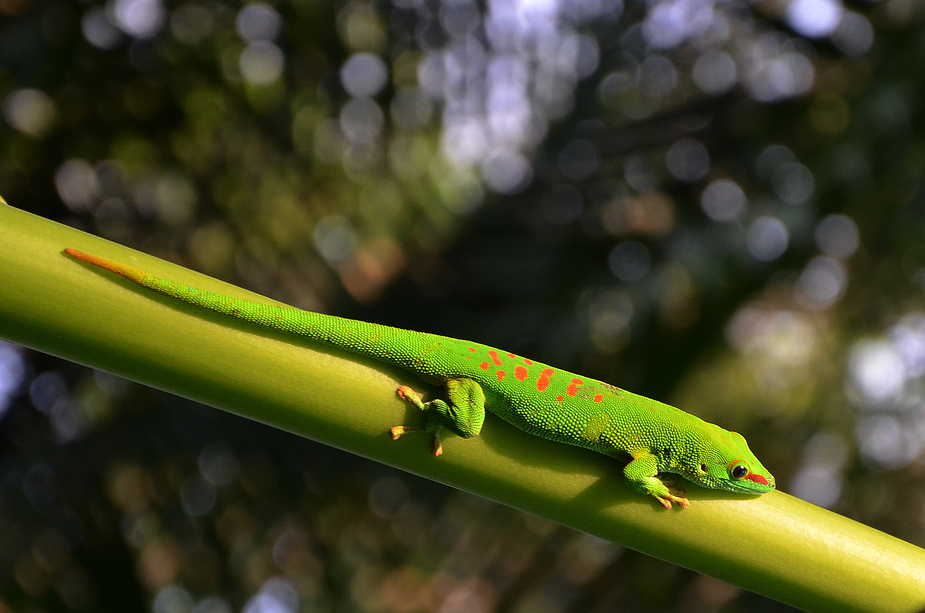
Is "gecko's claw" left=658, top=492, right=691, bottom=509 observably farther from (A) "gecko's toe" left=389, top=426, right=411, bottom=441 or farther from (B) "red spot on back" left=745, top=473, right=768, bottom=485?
(A) "gecko's toe" left=389, top=426, right=411, bottom=441

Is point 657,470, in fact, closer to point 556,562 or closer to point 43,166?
point 556,562

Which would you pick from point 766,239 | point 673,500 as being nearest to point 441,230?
point 766,239

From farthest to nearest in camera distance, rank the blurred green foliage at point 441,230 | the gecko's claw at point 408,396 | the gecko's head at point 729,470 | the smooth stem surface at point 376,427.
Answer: the blurred green foliage at point 441,230, the gecko's head at point 729,470, the gecko's claw at point 408,396, the smooth stem surface at point 376,427

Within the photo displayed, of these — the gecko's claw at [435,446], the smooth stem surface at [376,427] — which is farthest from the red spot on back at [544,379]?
the gecko's claw at [435,446]

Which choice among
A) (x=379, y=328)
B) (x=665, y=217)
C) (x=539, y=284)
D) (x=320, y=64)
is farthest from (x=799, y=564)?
(x=320, y=64)

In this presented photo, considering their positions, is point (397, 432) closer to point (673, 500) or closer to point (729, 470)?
point (673, 500)

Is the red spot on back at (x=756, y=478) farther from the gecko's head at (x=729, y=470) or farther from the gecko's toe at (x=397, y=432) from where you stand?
the gecko's toe at (x=397, y=432)
